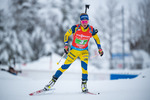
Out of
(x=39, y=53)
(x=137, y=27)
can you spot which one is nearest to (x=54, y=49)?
(x=39, y=53)

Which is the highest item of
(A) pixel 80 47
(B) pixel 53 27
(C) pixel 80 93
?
(B) pixel 53 27

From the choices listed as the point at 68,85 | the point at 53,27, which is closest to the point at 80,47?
the point at 68,85

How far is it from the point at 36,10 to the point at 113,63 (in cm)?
1413

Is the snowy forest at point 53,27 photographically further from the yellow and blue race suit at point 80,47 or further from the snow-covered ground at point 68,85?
the yellow and blue race suit at point 80,47

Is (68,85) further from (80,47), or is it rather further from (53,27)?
(53,27)

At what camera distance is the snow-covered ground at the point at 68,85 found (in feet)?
11.6

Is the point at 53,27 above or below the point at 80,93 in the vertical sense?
above

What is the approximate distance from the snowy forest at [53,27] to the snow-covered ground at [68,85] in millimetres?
4755

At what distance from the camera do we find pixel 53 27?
24953 mm

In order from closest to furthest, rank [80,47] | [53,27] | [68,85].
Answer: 1. [80,47]
2. [68,85]
3. [53,27]

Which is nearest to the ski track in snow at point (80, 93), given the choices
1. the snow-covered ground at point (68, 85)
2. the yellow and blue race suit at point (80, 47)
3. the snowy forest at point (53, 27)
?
the snow-covered ground at point (68, 85)

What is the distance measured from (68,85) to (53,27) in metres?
20.1

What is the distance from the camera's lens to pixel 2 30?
23.2 m

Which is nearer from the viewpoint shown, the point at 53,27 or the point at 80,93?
the point at 80,93
